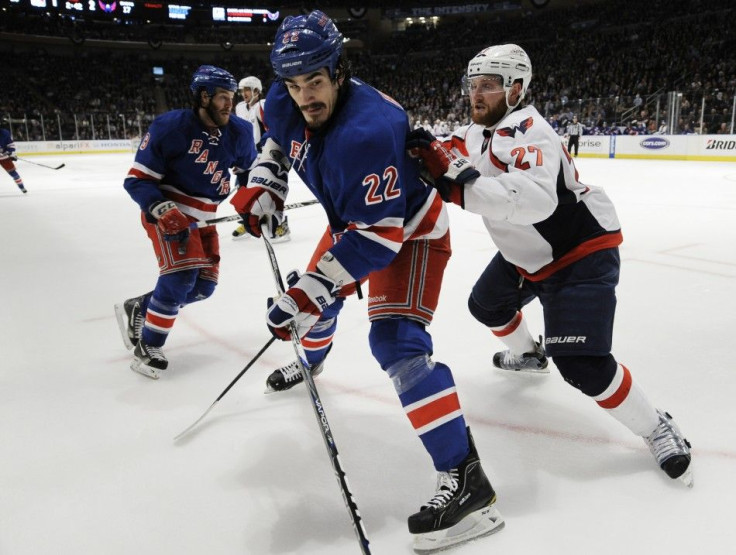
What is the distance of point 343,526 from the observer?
148 cm

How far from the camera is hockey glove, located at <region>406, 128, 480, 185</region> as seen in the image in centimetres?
136

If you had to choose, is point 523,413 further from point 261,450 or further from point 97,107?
point 97,107

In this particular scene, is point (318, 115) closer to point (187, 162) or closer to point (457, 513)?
point (457, 513)

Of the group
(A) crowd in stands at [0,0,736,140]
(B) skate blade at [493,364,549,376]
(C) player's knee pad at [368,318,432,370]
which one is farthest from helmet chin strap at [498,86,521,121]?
(A) crowd in stands at [0,0,736,140]

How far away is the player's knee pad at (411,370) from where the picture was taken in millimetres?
1470

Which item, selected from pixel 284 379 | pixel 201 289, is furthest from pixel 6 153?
pixel 284 379

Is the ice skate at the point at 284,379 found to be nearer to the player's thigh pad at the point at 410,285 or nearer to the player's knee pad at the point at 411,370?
the player's thigh pad at the point at 410,285

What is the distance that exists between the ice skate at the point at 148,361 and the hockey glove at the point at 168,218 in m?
0.49

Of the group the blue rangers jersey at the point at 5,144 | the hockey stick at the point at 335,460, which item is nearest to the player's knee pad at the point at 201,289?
the hockey stick at the point at 335,460

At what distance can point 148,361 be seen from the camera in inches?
96.3

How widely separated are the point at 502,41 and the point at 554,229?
25.7 m

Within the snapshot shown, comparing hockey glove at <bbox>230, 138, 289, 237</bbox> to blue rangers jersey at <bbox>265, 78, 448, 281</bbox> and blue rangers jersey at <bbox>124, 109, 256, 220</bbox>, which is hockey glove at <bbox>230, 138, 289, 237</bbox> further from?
blue rangers jersey at <bbox>124, 109, 256, 220</bbox>

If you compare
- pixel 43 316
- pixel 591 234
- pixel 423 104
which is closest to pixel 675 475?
pixel 591 234

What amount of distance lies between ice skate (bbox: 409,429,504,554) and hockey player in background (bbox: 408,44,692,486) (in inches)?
16.9
